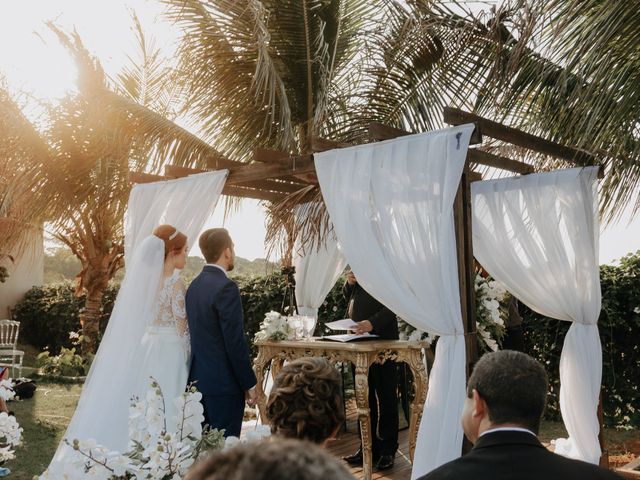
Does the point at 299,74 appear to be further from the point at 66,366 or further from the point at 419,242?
the point at 66,366

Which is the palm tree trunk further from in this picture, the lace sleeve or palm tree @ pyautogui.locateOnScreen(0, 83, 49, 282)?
the lace sleeve

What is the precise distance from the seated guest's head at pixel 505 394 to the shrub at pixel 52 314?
11.9 meters

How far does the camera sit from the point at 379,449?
222 inches

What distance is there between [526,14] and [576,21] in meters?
0.67

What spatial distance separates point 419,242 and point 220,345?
1417mm

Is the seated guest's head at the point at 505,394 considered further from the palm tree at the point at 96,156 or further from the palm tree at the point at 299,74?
the palm tree at the point at 96,156

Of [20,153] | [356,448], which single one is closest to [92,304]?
[20,153]

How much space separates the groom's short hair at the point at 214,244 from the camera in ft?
14.2

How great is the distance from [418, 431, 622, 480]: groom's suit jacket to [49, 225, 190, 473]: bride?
2.96m

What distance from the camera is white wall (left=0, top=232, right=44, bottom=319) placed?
15.1m

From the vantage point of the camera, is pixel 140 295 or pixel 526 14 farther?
pixel 140 295

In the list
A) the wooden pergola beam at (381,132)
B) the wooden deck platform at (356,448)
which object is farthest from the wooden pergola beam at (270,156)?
the wooden deck platform at (356,448)

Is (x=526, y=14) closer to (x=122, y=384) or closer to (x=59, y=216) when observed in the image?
(x=122, y=384)

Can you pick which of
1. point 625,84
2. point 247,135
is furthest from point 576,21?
point 247,135
